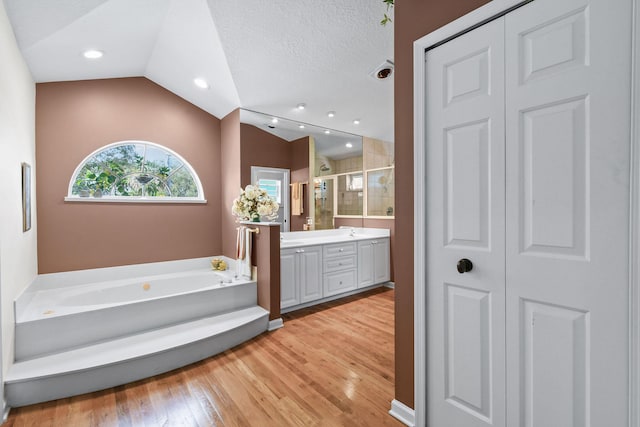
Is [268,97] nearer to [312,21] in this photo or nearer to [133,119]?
[312,21]

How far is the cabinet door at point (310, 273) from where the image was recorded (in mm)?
3582

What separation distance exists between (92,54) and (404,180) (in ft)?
10.5

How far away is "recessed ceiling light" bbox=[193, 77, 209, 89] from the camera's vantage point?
343cm

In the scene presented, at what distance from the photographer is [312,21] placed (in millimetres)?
2477

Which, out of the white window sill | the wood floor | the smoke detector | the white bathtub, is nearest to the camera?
the wood floor

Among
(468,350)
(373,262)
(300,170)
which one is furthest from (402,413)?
(300,170)

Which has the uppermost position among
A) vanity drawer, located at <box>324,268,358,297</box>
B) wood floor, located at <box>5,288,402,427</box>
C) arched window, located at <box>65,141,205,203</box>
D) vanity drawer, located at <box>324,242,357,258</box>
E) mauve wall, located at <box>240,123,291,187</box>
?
mauve wall, located at <box>240,123,291,187</box>

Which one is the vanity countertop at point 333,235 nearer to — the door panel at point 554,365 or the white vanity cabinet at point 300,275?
the white vanity cabinet at point 300,275

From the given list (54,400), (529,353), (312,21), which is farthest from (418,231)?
(54,400)

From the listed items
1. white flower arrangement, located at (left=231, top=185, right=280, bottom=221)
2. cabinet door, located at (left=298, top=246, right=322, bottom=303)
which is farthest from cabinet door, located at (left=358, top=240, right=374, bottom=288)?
white flower arrangement, located at (left=231, top=185, right=280, bottom=221)

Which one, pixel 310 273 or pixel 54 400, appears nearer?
pixel 54 400

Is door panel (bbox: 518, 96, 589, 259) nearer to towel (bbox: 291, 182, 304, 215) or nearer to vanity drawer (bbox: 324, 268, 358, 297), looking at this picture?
vanity drawer (bbox: 324, 268, 358, 297)

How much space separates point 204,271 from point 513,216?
3.58 meters

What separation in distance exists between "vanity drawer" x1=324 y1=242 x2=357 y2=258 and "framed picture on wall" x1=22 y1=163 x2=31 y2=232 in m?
2.89
